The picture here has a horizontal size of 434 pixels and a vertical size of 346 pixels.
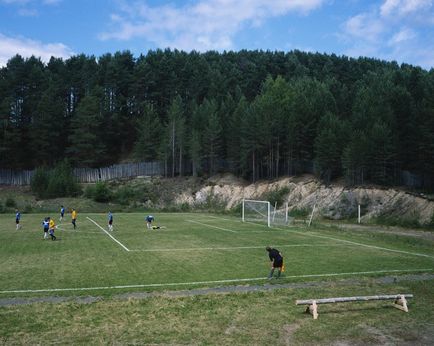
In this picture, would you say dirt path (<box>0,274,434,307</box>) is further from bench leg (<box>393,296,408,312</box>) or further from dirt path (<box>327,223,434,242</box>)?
dirt path (<box>327,223,434,242</box>)

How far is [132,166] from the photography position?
305 feet

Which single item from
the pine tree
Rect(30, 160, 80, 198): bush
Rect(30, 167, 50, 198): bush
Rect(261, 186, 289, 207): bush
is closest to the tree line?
the pine tree

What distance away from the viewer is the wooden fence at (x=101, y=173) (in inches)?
3610

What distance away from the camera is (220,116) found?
89.9 metres

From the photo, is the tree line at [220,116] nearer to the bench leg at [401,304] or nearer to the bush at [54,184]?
the bush at [54,184]

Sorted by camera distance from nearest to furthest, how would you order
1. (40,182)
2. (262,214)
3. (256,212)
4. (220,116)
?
1. (262,214)
2. (256,212)
3. (40,182)
4. (220,116)

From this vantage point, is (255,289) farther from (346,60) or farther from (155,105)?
(346,60)

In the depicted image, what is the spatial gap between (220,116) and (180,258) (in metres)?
65.2

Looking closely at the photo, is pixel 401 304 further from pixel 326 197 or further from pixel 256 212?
pixel 326 197

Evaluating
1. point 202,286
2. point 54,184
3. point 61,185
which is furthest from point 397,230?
point 54,184

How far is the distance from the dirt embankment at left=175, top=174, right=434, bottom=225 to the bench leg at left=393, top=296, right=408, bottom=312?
3370cm

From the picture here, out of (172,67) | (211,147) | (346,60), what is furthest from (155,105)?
(346,60)

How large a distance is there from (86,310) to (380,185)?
50.1 meters

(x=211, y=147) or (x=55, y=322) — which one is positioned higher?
(x=211, y=147)
